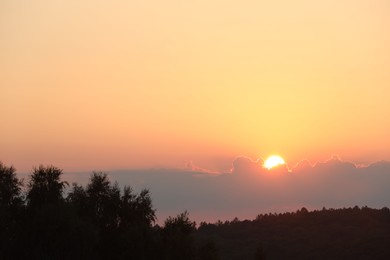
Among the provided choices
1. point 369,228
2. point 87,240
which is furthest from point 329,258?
point 87,240

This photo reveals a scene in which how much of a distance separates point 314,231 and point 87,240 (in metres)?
89.5

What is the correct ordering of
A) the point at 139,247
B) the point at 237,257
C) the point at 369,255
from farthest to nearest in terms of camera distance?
the point at 237,257
the point at 369,255
the point at 139,247

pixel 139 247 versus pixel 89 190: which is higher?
pixel 89 190

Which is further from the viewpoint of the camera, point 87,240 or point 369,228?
point 369,228

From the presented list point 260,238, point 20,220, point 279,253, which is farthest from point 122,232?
point 260,238

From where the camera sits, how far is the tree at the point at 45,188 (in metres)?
66.2

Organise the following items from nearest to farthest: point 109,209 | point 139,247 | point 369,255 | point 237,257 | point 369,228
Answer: point 139,247
point 109,209
point 369,255
point 237,257
point 369,228

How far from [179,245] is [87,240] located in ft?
36.4

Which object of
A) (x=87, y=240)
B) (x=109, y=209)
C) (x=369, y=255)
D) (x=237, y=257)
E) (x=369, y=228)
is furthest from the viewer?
(x=369, y=228)

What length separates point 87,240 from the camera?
63.3 metres

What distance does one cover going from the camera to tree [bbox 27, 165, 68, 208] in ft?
217

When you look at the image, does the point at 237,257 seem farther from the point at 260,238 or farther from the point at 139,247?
the point at 139,247

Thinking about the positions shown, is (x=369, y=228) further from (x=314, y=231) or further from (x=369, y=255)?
(x=369, y=255)

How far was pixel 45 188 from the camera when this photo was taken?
2653 inches
